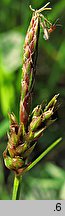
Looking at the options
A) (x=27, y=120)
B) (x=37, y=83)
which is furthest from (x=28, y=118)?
(x=37, y=83)

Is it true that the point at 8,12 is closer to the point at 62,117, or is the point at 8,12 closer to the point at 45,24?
the point at 62,117

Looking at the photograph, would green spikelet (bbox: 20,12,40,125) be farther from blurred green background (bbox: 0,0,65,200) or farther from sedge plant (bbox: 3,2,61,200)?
blurred green background (bbox: 0,0,65,200)

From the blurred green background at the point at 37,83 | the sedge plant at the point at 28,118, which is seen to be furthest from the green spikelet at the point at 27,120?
the blurred green background at the point at 37,83

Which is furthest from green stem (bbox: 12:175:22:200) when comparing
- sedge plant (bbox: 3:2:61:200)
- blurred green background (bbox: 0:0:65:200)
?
blurred green background (bbox: 0:0:65:200)

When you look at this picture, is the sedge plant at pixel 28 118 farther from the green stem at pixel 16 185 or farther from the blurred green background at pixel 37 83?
the blurred green background at pixel 37 83

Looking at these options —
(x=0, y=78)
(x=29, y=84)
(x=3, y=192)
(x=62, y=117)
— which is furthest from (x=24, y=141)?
(x=62, y=117)

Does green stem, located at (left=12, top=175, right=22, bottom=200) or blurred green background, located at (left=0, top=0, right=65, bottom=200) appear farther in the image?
blurred green background, located at (left=0, top=0, right=65, bottom=200)

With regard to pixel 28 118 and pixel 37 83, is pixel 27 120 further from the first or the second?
pixel 37 83

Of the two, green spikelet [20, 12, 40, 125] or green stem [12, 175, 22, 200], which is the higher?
green spikelet [20, 12, 40, 125]
